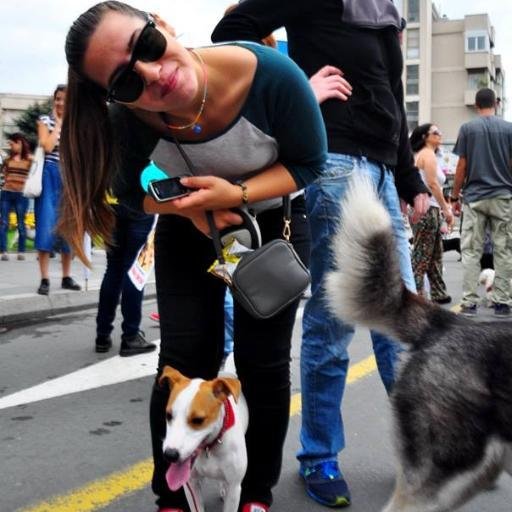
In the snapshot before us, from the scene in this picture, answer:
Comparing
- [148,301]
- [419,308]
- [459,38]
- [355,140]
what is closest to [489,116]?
[148,301]

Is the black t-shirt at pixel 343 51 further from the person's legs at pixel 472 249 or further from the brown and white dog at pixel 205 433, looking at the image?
the person's legs at pixel 472 249

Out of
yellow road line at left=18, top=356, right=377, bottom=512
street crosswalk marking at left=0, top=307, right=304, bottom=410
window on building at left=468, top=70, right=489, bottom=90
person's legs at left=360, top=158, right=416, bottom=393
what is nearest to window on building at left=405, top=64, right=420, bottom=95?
window on building at left=468, top=70, right=489, bottom=90

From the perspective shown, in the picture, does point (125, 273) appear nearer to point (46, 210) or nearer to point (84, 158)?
point (46, 210)

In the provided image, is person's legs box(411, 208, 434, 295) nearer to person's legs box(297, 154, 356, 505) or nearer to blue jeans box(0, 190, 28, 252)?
person's legs box(297, 154, 356, 505)

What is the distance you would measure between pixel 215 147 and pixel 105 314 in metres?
3.45

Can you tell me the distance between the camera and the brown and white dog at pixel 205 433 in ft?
7.95

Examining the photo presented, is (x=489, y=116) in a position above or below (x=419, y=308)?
above

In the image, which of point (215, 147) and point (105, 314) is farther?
point (105, 314)

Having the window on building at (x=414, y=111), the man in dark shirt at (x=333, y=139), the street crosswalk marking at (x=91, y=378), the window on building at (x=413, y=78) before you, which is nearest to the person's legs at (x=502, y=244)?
the street crosswalk marking at (x=91, y=378)

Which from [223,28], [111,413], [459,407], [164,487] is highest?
[223,28]

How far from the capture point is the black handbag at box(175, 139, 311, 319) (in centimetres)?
232

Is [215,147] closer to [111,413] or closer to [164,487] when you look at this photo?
[164,487]

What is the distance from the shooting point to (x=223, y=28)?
2.81m

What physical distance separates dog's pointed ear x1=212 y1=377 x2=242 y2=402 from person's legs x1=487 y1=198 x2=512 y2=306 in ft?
18.9
